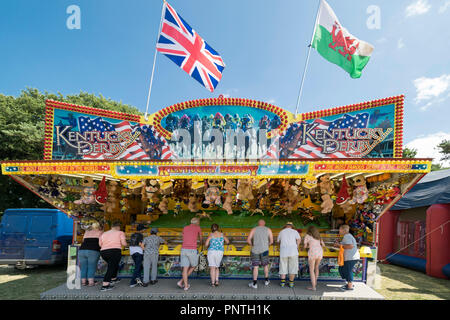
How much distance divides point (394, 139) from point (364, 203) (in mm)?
2011

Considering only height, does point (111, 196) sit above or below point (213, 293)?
above

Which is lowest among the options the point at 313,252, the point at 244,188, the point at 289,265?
the point at 289,265

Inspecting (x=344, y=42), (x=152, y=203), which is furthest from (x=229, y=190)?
(x=344, y=42)

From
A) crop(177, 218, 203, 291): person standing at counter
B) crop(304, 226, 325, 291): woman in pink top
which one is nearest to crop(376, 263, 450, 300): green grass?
crop(304, 226, 325, 291): woman in pink top

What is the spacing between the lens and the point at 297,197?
27.5 ft

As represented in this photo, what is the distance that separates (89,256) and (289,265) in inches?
198

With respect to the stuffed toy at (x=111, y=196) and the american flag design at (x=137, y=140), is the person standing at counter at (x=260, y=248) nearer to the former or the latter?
the american flag design at (x=137, y=140)

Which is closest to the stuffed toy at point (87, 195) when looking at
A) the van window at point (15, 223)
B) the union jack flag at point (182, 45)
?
the van window at point (15, 223)

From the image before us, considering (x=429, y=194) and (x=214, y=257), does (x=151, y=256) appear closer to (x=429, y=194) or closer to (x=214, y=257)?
(x=214, y=257)

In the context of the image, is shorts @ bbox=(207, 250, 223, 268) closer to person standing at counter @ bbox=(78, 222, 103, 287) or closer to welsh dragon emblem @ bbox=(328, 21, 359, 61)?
person standing at counter @ bbox=(78, 222, 103, 287)

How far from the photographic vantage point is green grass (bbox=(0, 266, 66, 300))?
6512 mm

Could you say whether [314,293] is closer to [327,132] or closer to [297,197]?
[297,197]

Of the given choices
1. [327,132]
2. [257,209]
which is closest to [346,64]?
[327,132]

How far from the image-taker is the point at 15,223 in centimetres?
903
